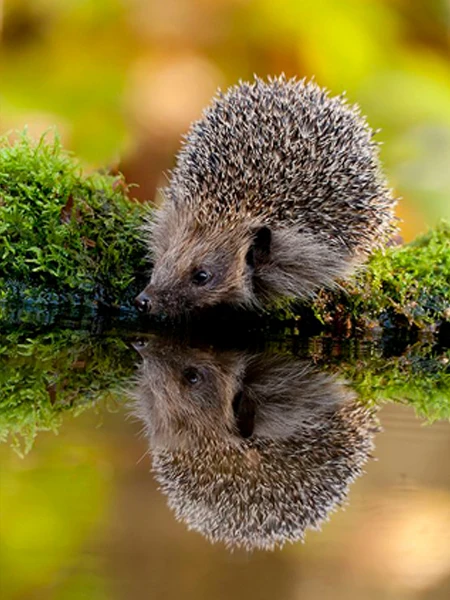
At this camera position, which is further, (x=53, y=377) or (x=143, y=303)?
(x=143, y=303)

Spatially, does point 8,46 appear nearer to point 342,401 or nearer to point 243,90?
point 243,90

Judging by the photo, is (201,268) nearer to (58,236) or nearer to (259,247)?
(259,247)

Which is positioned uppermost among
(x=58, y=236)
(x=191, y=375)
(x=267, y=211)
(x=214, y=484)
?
(x=267, y=211)

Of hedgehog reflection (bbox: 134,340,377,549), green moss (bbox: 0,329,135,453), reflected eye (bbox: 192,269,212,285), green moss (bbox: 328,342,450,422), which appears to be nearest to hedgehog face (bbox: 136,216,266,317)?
reflected eye (bbox: 192,269,212,285)

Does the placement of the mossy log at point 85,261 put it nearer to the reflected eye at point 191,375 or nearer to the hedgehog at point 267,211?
the hedgehog at point 267,211

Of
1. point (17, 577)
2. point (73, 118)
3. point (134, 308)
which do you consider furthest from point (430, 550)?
point (73, 118)

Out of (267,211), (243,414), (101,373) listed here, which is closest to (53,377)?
(101,373)

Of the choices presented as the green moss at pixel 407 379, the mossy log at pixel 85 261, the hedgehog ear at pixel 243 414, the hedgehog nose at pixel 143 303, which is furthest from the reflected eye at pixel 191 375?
the mossy log at pixel 85 261
